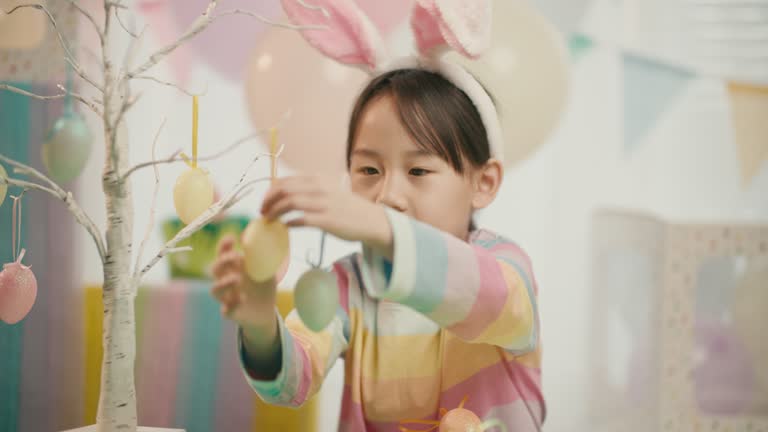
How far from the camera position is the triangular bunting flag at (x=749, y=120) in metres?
2.03

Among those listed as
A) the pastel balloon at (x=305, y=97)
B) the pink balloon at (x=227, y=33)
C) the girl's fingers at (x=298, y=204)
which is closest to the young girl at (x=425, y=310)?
the girl's fingers at (x=298, y=204)

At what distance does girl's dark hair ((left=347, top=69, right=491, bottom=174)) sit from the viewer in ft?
3.05

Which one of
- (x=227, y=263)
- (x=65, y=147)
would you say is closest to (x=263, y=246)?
(x=227, y=263)

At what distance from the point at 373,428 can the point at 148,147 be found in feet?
3.57

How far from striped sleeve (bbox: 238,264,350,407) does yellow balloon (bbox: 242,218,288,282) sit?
17 cm

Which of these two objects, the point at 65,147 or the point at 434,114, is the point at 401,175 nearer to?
the point at 434,114

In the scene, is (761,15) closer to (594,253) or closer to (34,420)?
(594,253)

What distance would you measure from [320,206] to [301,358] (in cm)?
29

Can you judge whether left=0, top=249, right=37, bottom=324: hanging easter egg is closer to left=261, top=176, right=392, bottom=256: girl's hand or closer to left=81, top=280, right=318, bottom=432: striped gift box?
left=261, top=176, right=392, bottom=256: girl's hand

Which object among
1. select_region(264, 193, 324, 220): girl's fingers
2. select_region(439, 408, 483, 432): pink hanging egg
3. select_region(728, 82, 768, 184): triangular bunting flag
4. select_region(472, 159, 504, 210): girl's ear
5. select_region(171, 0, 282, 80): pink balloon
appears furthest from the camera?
→ select_region(728, 82, 768, 184): triangular bunting flag

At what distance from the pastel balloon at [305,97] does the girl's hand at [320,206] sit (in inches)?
33.5

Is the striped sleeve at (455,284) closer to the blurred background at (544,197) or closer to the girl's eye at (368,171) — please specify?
the girl's eye at (368,171)

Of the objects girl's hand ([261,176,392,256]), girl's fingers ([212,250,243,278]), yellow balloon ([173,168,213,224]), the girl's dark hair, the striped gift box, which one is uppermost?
the girl's dark hair

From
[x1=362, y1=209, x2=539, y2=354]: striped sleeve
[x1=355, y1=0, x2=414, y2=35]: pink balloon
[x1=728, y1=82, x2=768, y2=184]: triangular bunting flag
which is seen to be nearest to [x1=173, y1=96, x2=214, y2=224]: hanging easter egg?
[x1=362, y1=209, x2=539, y2=354]: striped sleeve
